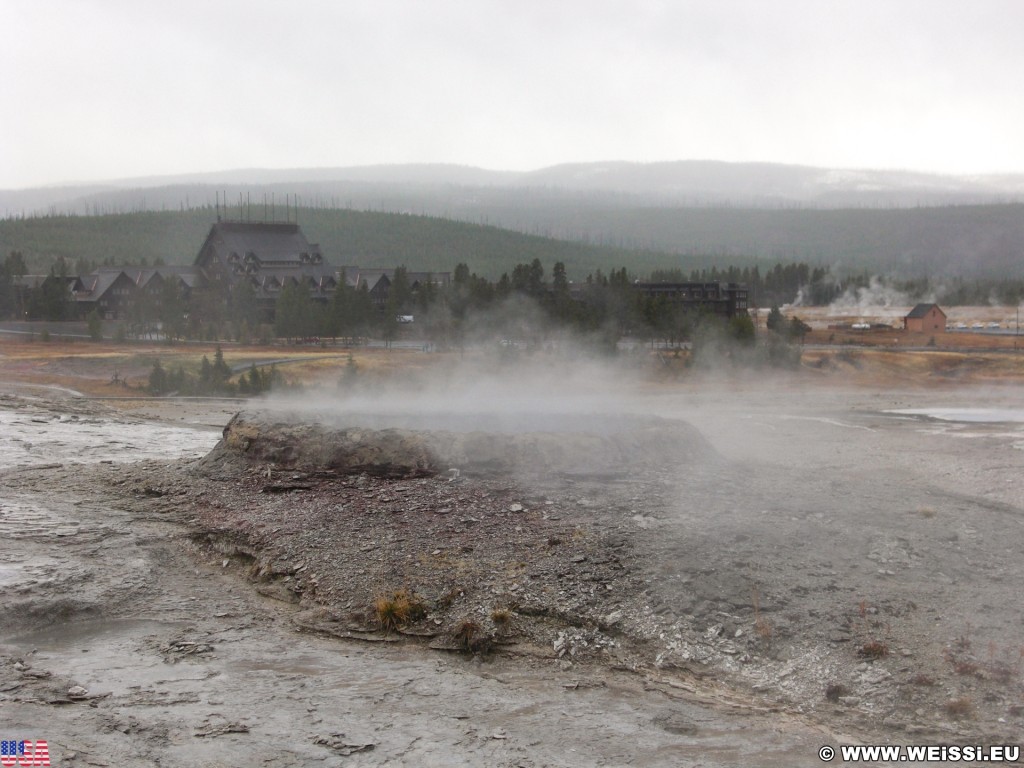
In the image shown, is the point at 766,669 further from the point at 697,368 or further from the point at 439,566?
the point at 697,368

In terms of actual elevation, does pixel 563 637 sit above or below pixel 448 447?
below

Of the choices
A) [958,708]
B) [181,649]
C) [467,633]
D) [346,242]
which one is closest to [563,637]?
[467,633]

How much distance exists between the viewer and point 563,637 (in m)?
14.0

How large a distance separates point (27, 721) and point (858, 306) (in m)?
147

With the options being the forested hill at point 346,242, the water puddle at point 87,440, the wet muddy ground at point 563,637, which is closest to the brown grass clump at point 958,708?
the wet muddy ground at point 563,637

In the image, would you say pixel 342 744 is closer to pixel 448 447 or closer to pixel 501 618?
pixel 501 618

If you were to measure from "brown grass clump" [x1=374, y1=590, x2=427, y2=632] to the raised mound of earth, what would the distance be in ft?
19.9

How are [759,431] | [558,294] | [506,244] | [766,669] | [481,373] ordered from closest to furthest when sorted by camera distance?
[766,669] → [759,431] → [481,373] → [558,294] → [506,244]

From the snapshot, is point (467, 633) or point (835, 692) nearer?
point (835, 692)

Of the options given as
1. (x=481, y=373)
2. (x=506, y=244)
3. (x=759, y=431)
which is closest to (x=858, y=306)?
(x=506, y=244)

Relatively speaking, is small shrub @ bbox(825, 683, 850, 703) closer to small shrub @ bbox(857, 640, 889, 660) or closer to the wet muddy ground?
the wet muddy ground

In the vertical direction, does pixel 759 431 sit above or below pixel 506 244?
below

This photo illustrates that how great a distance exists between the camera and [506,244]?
17838 cm

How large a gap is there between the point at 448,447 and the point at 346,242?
149 m
